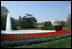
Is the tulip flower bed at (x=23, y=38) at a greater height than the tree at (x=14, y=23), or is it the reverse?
the tree at (x=14, y=23)

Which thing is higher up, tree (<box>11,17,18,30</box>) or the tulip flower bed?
tree (<box>11,17,18,30</box>)

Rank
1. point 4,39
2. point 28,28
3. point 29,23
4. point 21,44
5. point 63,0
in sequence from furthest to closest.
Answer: point 28,28
point 29,23
point 63,0
point 4,39
point 21,44

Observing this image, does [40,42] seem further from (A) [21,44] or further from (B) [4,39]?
(B) [4,39]

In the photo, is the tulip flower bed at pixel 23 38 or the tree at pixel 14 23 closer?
the tulip flower bed at pixel 23 38

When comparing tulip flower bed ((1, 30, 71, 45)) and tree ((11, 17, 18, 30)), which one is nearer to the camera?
tulip flower bed ((1, 30, 71, 45))

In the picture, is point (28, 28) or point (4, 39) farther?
point (28, 28)

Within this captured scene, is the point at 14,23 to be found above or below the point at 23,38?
above

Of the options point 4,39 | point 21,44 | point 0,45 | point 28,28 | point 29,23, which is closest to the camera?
point 0,45

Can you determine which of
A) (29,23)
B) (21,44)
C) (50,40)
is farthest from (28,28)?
(21,44)

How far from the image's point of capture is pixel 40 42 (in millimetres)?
4289

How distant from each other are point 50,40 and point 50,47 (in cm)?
85

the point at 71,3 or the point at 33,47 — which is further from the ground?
the point at 71,3

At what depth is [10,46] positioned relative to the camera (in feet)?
11.9

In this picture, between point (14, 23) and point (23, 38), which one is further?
point (14, 23)
